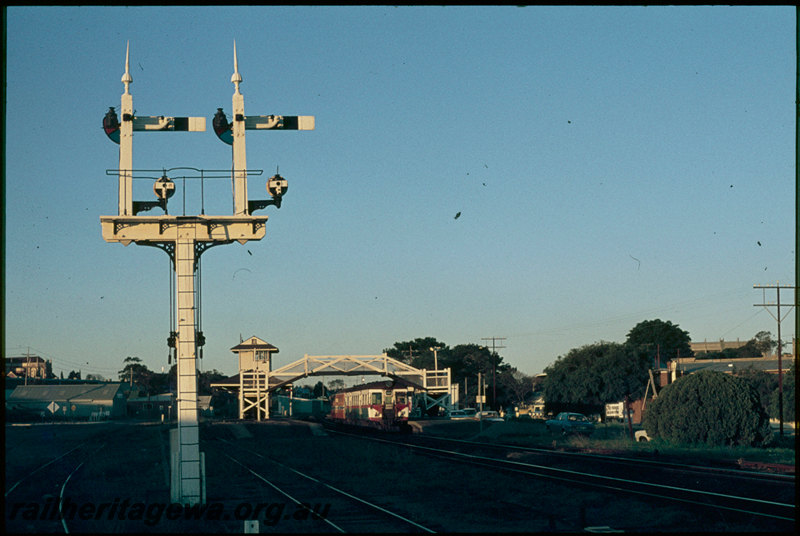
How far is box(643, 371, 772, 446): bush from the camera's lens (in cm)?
3822

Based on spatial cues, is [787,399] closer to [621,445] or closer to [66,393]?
[621,445]

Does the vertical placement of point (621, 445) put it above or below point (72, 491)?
below

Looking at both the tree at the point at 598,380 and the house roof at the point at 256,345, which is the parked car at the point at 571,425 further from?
the house roof at the point at 256,345

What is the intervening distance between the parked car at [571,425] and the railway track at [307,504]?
27025 millimetres

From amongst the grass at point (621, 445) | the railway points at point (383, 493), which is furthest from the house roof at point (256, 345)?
the railway points at point (383, 493)

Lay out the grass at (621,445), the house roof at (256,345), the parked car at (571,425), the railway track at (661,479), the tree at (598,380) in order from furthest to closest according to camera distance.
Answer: the house roof at (256,345) → the tree at (598,380) → the parked car at (571,425) → the grass at (621,445) → the railway track at (661,479)

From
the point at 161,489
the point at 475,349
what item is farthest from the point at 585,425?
the point at 475,349

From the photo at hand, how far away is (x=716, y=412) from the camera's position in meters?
38.9

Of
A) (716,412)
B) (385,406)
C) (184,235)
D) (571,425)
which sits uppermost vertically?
(184,235)

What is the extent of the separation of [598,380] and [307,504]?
63.6m

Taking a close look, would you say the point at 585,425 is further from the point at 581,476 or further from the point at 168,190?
the point at 168,190

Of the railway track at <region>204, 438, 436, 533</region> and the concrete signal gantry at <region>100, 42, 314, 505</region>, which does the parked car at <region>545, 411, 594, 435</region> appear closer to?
the railway track at <region>204, 438, 436, 533</region>

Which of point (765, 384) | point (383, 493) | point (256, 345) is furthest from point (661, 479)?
point (256, 345)

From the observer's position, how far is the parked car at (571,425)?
53781mm
